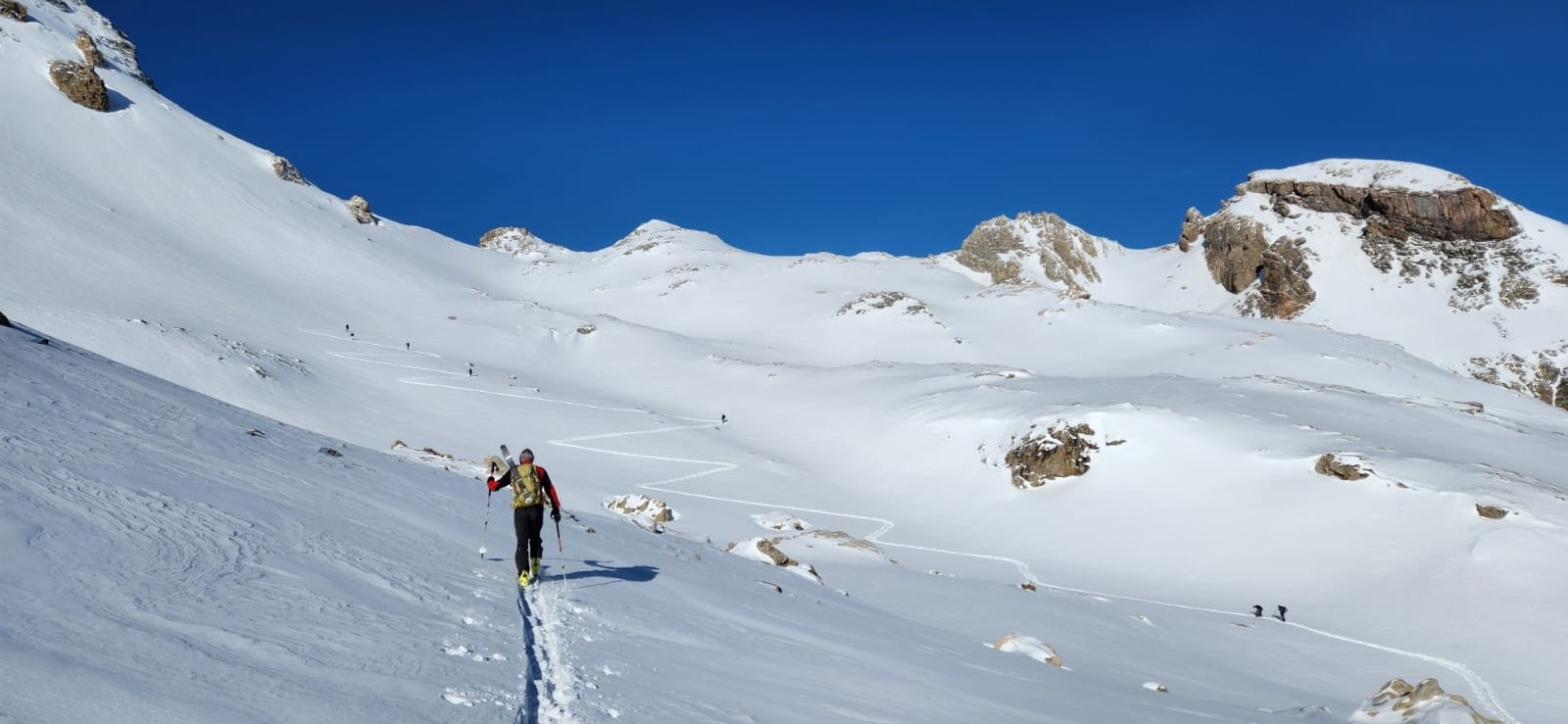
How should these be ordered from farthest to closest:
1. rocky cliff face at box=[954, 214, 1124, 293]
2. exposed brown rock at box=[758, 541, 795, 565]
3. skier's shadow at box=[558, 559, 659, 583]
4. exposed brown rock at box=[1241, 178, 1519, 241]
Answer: rocky cliff face at box=[954, 214, 1124, 293]
exposed brown rock at box=[1241, 178, 1519, 241]
exposed brown rock at box=[758, 541, 795, 565]
skier's shadow at box=[558, 559, 659, 583]

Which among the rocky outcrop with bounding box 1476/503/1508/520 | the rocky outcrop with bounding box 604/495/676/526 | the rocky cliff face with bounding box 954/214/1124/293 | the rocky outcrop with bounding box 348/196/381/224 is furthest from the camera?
the rocky cliff face with bounding box 954/214/1124/293

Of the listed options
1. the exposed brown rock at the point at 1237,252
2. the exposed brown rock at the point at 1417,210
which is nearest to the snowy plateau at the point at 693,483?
the exposed brown rock at the point at 1417,210

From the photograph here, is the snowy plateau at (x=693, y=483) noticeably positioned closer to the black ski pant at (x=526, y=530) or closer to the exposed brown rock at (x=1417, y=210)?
the black ski pant at (x=526, y=530)

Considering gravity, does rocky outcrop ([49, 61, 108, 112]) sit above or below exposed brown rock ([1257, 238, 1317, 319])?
below

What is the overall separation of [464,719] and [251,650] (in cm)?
159

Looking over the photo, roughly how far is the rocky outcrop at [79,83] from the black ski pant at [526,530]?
10936 centimetres

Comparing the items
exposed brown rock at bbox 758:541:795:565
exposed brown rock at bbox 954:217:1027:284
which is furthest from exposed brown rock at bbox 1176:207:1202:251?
exposed brown rock at bbox 758:541:795:565

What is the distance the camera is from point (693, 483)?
41938 millimetres

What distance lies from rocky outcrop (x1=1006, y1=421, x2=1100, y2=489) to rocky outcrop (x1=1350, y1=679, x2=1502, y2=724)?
2905 cm

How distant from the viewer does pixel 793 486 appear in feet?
148

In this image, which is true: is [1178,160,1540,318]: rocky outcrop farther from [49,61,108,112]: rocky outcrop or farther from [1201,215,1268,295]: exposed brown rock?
[49,61,108,112]: rocky outcrop

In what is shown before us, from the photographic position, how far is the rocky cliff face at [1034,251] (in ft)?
495

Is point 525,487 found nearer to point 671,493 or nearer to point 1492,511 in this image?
point 671,493

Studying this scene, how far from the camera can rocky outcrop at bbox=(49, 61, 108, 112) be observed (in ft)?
295
